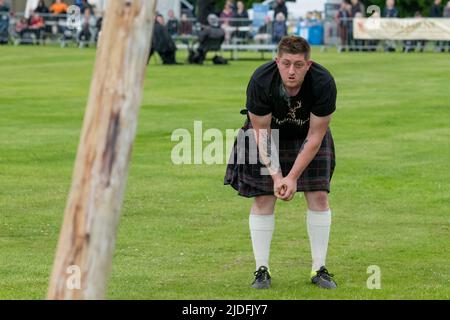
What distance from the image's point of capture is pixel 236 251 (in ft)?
31.0

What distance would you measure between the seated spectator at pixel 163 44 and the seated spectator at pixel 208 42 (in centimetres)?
63

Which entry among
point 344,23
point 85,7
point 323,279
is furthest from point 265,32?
point 323,279

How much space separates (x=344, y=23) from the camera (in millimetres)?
38812

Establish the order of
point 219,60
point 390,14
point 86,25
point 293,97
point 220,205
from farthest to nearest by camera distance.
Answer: point 86,25, point 390,14, point 219,60, point 220,205, point 293,97

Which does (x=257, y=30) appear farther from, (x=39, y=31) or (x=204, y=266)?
(x=204, y=266)

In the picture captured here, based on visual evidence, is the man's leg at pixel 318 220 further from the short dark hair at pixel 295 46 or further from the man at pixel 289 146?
the short dark hair at pixel 295 46

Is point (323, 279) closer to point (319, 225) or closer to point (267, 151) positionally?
point (319, 225)

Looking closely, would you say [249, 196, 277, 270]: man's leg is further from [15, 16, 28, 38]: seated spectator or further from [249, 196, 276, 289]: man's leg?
[15, 16, 28, 38]: seated spectator

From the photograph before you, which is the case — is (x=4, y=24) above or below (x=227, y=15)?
below

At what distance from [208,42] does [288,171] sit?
977 inches

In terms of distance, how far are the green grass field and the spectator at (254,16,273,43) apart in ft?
46.7
